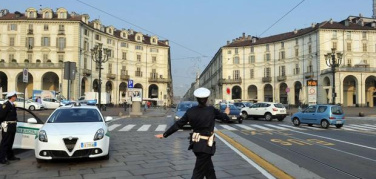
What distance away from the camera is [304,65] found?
223 feet

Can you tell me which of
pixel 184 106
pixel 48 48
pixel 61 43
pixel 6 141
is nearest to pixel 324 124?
pixel 184 106

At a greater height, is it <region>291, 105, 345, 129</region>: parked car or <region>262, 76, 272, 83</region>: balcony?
<region>262, 76, 272, 83</region>: balcony

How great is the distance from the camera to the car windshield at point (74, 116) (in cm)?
873

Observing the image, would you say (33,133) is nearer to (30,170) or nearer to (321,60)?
(30,170)

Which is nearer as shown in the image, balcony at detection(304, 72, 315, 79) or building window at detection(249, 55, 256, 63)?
balcony at detection(304, 72, 315, 79)

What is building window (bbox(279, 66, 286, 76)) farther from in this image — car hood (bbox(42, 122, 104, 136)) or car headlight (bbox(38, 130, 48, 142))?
car headlight (bbox(38, 130, 48, 142))

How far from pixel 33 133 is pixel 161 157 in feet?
11.8

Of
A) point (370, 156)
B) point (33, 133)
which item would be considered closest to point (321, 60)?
point (370, 156)

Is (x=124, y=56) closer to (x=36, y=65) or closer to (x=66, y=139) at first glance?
(x=36, y=65)

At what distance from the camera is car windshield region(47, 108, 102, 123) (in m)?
8.73

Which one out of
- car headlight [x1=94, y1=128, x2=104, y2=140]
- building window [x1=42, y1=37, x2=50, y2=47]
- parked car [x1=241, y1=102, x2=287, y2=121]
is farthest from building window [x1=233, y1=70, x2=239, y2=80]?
car headlight [x1=94, y1=128, x2=104, y2=140]

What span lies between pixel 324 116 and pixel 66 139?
53.6 ft

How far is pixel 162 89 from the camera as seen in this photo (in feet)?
263

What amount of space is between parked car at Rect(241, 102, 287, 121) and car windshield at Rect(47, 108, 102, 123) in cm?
2001
